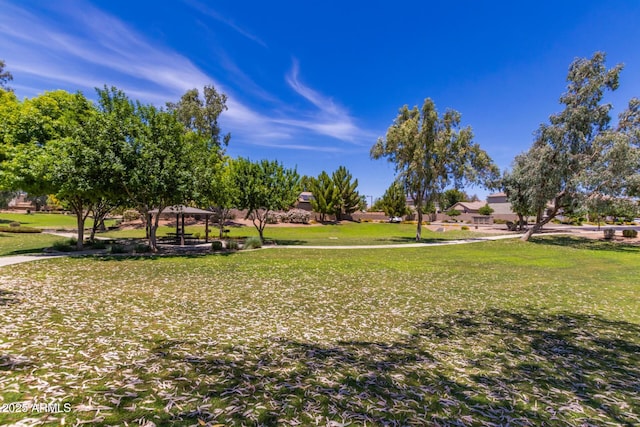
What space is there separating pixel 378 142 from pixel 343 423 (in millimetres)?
31879

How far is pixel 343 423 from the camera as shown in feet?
12.7

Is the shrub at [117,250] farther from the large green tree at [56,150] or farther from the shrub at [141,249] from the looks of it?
the large green tree at [56,150]

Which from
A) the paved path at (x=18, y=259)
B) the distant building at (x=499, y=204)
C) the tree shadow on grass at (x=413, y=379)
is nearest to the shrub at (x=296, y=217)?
the paved path at (x=18, y=259)

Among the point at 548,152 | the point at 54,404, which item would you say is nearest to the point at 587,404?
the point at 54,404

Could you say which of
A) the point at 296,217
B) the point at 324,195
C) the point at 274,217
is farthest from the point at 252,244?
the point at 324,195

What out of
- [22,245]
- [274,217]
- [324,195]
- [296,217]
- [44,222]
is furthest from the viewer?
[324,195]

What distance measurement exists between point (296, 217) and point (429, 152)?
3084cm

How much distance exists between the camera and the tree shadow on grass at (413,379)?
4113 millimetres

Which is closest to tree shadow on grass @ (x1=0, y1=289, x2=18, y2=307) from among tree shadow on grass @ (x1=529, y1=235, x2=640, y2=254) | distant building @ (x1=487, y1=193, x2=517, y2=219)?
tree shadow on grass @ (x1=529, y1=235, x2=640, y2=254)

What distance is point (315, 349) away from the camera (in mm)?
6391

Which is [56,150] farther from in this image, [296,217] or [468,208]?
[468,208]

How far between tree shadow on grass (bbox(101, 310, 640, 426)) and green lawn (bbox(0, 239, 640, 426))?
0.03 meters

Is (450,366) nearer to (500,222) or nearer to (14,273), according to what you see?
(14,273)

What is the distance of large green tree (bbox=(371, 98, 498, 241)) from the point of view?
3166 cm
